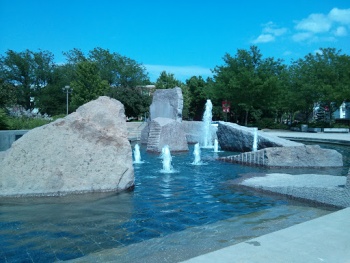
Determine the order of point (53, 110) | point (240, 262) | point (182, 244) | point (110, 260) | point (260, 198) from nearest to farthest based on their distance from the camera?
point (240, 262) → point (110, 260) → point (182, 244) → point (260, 198) → point (53, 110)

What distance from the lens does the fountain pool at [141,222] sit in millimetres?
3691

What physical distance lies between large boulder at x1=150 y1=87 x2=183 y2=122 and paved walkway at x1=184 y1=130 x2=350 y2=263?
15.9 meters

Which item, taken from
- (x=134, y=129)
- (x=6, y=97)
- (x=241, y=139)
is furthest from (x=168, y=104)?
(x=6, y=97)

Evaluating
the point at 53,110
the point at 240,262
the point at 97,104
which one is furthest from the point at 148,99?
the point at 240,262

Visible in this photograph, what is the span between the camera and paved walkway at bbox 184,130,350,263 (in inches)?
108

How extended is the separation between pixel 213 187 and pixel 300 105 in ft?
100

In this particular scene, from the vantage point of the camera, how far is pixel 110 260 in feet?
11.2

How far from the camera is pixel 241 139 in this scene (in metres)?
13.8

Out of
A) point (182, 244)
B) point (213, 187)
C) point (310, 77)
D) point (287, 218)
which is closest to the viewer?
point (182, 244)

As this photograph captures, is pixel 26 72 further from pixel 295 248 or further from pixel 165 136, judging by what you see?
pixel 295 248

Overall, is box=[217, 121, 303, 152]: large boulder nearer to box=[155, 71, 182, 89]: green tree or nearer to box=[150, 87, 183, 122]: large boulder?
box=[150, 87, 183, 122]: large boulder

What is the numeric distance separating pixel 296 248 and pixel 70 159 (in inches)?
184

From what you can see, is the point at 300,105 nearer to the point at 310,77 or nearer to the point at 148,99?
the point at 310,77

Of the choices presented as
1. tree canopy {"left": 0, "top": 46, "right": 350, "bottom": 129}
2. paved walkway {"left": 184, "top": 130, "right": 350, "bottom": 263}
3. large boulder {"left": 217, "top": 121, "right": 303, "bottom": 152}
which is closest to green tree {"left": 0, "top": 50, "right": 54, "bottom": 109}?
A: tree canopy {"left": 0, "top": 46, "right": 350, "bottom": 129}
